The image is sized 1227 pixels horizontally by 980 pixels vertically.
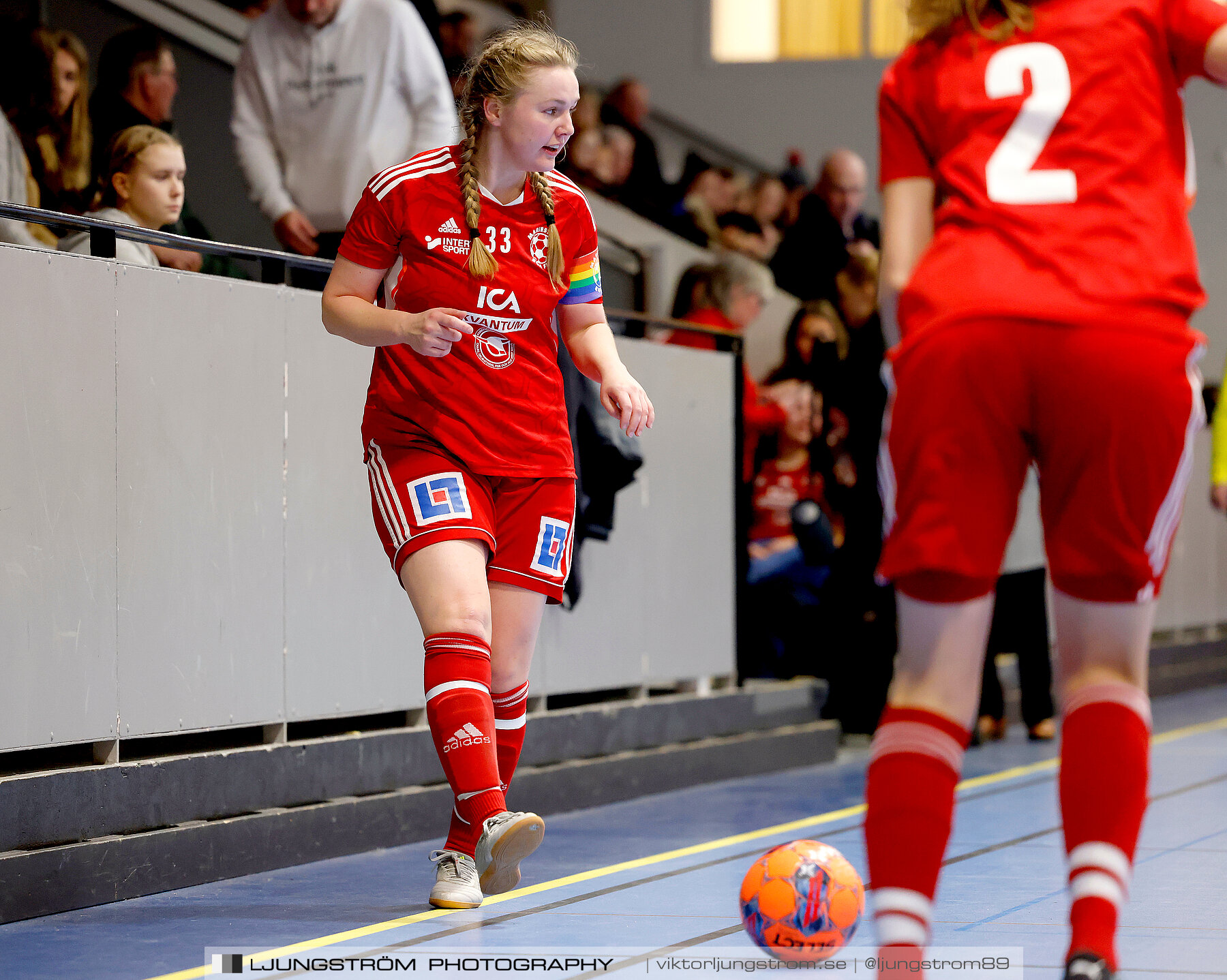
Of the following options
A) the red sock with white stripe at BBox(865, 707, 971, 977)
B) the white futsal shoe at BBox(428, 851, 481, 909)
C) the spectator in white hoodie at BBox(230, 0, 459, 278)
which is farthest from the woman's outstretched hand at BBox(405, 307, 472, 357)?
the spectator in white hoodie at BBox(230, 0, 459, 278)

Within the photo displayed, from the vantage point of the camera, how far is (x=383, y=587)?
551 cm

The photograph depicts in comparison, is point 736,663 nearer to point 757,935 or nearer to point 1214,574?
point 757,935

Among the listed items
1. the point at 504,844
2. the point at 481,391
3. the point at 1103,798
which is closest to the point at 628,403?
the point at 481,391

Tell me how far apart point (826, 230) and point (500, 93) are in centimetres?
889

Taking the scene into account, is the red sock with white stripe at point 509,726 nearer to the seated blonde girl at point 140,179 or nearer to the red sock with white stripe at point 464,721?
the red sock with white stripe at point 464,721

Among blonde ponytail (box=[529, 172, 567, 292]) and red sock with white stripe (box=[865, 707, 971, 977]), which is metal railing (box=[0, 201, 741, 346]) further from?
red sock with white stripe (box=[865, 707, 971, 977])

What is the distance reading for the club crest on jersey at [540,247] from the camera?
412 cm

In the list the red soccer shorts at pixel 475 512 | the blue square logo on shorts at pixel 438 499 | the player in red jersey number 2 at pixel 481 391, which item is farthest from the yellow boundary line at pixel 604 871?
the blue square logo on shorts at pixel 438 499

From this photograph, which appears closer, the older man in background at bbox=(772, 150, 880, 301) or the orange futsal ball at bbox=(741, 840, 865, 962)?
the orange futsal ball at bbox=(741, 840, 865, 962)

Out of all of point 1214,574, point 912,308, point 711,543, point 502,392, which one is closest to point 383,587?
point 502,392

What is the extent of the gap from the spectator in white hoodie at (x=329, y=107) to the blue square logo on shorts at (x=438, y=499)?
2.47 meters

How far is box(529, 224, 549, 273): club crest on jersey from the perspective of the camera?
4.12 m

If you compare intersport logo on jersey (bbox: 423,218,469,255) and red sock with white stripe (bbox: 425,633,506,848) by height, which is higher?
intersport logo on jersey (bbox: 423,218,469,255)

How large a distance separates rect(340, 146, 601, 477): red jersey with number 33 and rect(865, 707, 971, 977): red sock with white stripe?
5.66 feet
